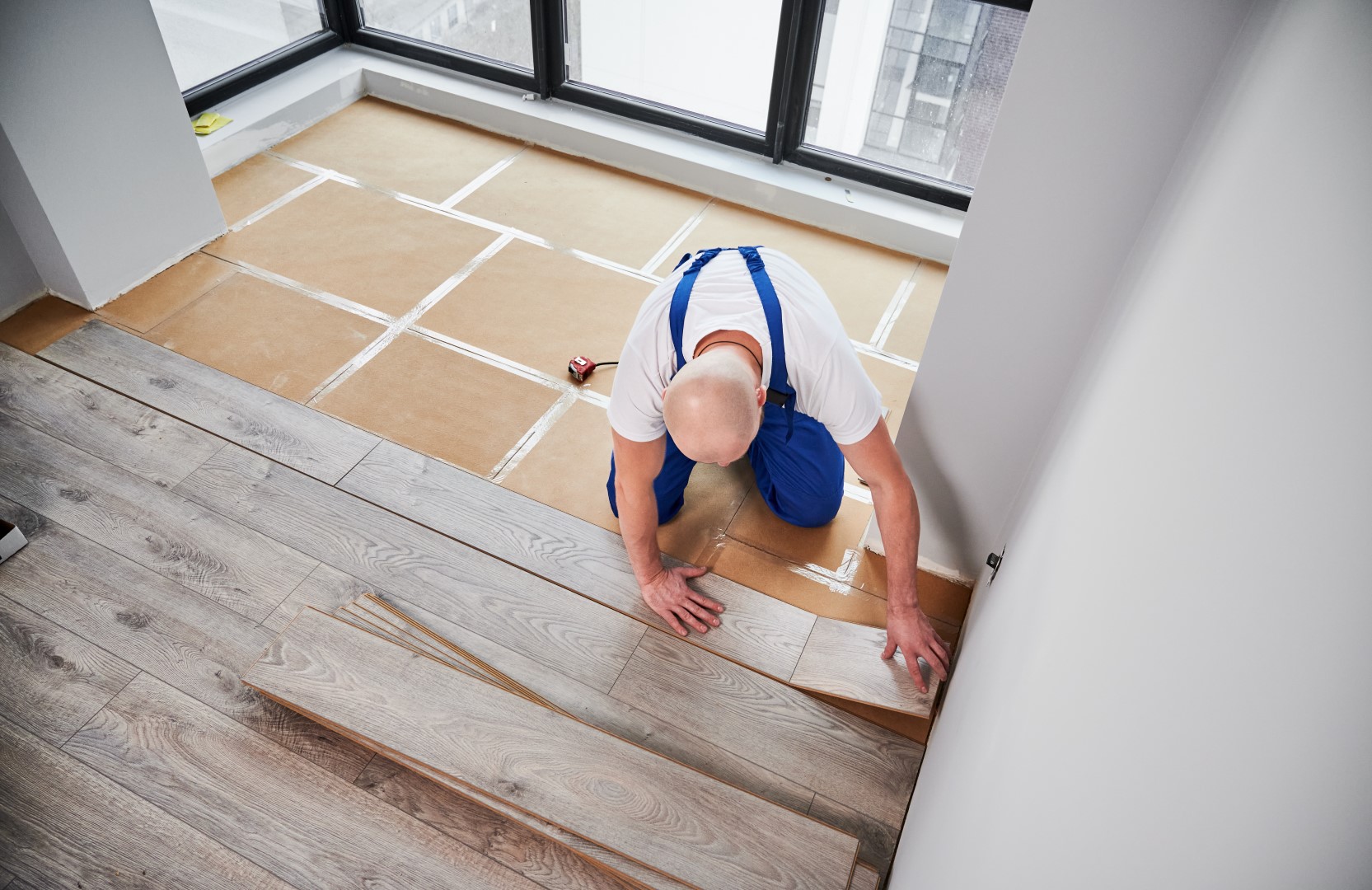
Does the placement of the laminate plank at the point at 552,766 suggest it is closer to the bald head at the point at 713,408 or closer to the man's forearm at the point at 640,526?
the man's forearm at the point at 640,526

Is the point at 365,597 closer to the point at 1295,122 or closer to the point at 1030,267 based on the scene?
the point at 1030,267

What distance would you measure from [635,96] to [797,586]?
2.86 meters

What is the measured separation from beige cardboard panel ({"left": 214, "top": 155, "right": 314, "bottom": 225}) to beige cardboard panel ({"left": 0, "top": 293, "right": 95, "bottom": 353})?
0.77 metres

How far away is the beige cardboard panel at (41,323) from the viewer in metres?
3.09

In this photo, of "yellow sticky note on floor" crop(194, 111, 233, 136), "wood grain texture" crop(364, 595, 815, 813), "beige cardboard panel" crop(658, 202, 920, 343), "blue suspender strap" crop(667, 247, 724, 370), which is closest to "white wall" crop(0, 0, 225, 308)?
"yellow sticky note on floor" crop(194, 111, 233, 136)

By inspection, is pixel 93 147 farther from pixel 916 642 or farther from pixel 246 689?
pixel 916 642

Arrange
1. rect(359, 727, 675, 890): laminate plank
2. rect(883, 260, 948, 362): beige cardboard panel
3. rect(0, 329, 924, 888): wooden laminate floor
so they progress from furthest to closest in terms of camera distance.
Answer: rect(883, 260, 948, 362): beige cardboard panel < rect(0, 329, 924, 888): wooden laminate floor < rect(359, 727, 675, 890): laminate plank

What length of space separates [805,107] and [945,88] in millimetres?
634

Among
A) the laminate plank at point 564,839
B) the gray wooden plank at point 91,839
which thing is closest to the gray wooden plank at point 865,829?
the laminate plank at point 564,839

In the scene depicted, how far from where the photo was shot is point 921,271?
12.1 feet

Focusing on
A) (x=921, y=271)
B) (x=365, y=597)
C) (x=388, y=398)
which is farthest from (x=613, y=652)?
(x=921, y=271)

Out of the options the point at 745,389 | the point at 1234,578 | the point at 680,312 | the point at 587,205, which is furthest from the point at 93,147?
the point at 1234,578

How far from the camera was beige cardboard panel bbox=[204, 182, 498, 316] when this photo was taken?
3473 mm

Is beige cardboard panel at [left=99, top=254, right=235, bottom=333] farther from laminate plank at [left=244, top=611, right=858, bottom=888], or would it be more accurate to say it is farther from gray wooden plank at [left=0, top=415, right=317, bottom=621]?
laminate plank at [left=244, top=611, right=858, bottom=888]
